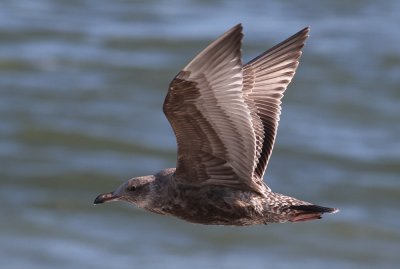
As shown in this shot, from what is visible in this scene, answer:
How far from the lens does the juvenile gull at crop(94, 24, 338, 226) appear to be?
529 cm

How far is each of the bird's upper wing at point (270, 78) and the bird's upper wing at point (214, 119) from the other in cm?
44

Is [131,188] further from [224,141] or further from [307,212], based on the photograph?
[307,212]

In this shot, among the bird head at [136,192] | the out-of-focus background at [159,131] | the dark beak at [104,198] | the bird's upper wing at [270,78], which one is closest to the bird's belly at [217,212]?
the bird head at [136,192]

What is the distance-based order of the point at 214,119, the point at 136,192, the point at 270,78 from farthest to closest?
1. the point at 270,78
2. the point at 136,192
3. the point at 214,119

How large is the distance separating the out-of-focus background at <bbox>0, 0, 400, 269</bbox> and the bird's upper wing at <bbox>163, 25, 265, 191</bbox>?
20.6 feet

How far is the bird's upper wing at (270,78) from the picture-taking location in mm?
6328

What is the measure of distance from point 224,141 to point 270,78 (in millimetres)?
904

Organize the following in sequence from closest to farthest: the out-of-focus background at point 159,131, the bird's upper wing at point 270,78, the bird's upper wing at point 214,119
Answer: the bird's upper wing at point 214,119 → the bird's upper wing at point 270,78 → the out-of-focus background at point 159,131

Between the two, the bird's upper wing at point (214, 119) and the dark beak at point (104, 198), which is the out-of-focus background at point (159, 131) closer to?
the dark beak at point (104, 198)

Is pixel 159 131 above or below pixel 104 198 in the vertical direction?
above

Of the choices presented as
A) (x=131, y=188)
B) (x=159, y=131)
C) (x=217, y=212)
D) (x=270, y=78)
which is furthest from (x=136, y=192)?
(x=159, y=131)

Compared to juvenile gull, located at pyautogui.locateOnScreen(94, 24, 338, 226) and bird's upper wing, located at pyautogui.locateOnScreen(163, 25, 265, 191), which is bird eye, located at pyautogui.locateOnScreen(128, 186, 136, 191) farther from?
bird's upper wing, located at pyautogui.locateOnScreen(163, 25, 265, 191)

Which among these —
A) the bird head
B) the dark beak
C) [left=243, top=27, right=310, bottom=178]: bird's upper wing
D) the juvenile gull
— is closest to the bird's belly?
the juvenile gull

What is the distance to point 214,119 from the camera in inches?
215
